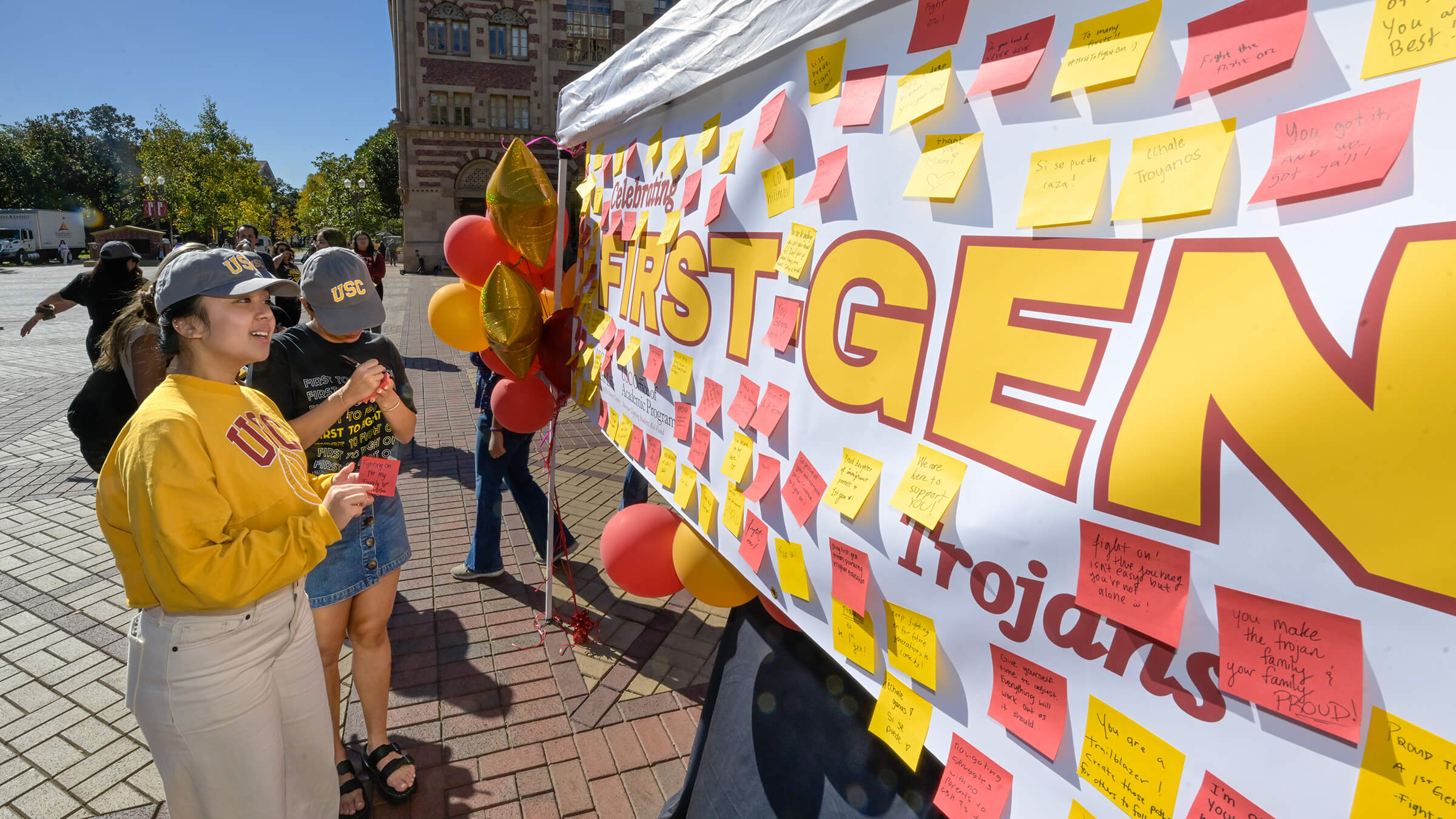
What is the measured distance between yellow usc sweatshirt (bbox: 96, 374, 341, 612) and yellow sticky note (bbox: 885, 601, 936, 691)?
149cm

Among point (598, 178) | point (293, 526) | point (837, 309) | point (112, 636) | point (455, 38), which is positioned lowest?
point (112, 636)

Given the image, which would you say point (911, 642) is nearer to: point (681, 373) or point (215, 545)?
point (681, 373)

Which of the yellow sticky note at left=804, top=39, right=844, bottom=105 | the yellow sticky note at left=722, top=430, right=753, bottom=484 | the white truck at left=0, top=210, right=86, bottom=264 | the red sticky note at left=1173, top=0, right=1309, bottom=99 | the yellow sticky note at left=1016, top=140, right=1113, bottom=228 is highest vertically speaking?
the yellow sticky note at left=804, top=39, right=844, bottom=105

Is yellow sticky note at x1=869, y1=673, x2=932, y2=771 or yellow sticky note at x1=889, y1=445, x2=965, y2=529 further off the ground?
yellow sticky note at x1=889, y1=445, x2=965, y2=529

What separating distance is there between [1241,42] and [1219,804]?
0.87 m

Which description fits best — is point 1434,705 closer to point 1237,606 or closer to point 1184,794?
point 1237,606

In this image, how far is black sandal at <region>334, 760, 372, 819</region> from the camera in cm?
249

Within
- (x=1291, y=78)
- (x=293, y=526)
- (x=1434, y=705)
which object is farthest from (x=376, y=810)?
(x=1291, y=78)

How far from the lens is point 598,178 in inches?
115

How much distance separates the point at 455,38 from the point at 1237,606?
33.6 m

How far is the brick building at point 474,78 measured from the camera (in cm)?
2795

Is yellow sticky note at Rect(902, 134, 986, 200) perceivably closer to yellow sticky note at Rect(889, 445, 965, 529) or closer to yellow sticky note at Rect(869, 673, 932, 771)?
yellow sticky note at Rect(889, 445, 965, 529)

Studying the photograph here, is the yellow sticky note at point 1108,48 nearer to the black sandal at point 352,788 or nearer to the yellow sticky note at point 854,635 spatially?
the yellow sticky note at point 854,635

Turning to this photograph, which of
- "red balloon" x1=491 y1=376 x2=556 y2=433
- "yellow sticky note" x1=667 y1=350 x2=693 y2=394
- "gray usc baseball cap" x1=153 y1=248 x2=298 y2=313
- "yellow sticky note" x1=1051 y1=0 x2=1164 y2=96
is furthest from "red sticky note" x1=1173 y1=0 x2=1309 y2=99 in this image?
"red balloon" x1=491 y1=376 x2=556 y2=433
